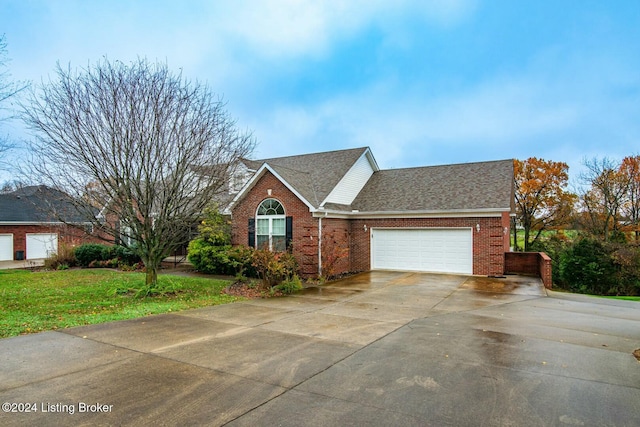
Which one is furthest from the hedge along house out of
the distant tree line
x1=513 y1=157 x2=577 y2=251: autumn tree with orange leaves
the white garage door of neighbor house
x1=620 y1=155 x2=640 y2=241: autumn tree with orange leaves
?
the white garage door of neighbor house

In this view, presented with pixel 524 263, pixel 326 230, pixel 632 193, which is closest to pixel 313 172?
pixel 326 230

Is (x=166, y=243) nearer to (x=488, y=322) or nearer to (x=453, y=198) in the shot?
(x=488, y=322)

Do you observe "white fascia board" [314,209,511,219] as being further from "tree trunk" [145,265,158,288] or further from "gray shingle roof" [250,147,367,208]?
"tree trunk" [145,265,158,288]

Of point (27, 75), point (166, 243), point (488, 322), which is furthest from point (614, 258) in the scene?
point (27, 75)

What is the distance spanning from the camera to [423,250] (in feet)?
56.2

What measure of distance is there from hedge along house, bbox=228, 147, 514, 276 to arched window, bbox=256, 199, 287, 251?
0.04 metres

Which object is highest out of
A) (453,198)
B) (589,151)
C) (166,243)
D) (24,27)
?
(24,27)

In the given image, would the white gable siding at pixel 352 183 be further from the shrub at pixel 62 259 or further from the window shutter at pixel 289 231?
the shrub at pixel 62 259

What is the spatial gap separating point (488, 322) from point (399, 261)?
9.17 meters

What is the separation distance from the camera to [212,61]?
1756 centimetres

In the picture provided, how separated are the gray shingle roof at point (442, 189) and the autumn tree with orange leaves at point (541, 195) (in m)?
16.1

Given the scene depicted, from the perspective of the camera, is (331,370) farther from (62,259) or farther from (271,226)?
(62,259)

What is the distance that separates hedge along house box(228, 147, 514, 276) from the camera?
1573 cm

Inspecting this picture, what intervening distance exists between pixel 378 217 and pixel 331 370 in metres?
12.9
